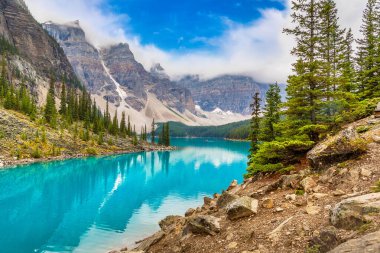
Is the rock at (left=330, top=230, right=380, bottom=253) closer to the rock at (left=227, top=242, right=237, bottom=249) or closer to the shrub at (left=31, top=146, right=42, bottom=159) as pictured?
the rock at (left=227, top=242, right=237, bottom=249)

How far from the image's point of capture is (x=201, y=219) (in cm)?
1653

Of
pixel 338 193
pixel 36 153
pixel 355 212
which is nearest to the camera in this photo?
pixel 355 212

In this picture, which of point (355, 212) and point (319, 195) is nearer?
point (355, 212)

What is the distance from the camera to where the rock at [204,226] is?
15547 mm

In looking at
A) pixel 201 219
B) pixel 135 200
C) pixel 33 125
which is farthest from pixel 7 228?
pixel 33 125

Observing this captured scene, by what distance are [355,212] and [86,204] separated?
133 feet

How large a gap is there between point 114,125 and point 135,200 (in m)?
117

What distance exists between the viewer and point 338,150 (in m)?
18.0

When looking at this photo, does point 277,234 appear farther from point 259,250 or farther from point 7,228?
point 7,228

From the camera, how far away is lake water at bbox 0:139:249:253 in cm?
2809

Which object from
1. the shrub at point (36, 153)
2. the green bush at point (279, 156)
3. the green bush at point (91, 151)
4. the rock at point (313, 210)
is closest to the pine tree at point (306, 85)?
the green bush at point (279, 156)

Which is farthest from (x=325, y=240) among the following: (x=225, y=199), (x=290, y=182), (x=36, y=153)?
(x=36, y=153)

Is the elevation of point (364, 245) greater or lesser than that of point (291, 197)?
greater

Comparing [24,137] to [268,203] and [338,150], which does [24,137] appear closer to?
[268,203]
